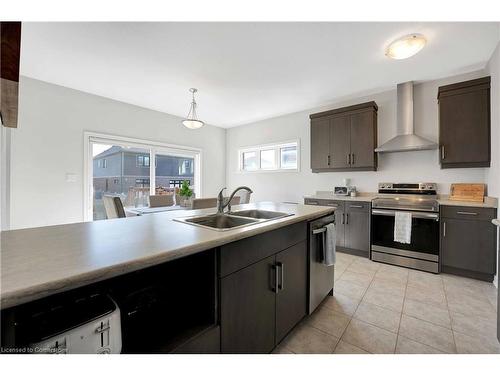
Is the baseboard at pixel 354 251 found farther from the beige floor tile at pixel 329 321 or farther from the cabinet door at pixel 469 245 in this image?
the beige floor tile at pixel 329 321

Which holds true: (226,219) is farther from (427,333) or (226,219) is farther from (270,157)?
(270,157)

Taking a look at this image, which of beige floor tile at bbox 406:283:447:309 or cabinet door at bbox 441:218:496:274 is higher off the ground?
cabinet door at bbox 441:218:496:274

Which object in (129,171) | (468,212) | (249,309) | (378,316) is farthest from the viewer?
(129,171)

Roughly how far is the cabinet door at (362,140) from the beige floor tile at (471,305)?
190 centimetres

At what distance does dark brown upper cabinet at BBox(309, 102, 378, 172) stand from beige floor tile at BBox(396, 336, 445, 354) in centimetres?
247

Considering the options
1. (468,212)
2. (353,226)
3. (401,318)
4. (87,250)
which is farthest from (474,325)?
(87,250)

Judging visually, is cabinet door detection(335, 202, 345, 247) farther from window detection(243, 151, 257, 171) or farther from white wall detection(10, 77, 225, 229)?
white wall detection(10, 77, 225, 229)

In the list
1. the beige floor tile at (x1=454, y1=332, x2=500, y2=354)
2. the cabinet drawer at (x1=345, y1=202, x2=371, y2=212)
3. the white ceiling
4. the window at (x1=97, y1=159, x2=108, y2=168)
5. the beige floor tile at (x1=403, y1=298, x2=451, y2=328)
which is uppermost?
the white ceiling

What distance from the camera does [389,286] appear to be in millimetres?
2334

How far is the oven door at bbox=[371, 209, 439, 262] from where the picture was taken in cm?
265

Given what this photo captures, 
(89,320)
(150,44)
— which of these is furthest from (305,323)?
(150,44)

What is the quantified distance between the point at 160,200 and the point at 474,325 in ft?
13.2

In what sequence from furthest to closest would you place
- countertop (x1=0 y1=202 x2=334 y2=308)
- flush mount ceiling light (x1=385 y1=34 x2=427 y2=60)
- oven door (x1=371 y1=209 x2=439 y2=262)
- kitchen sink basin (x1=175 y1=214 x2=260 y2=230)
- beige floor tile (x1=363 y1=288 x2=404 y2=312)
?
oven door (x1=371 y1=209 x2=439 y2=262), flush mount ceiling light (x1=385 y1=34 x2=427 y2=60), beige floor tile (x1=363 y1=288 x2=404 y2=312), kitchen sink basin (x1=175 y1=214 x2=260 y2=230), countertop (x1=0 y1=202 x2=334 y2=308)

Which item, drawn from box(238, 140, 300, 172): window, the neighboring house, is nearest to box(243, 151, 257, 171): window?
box(238, 140, 300, 172): window
